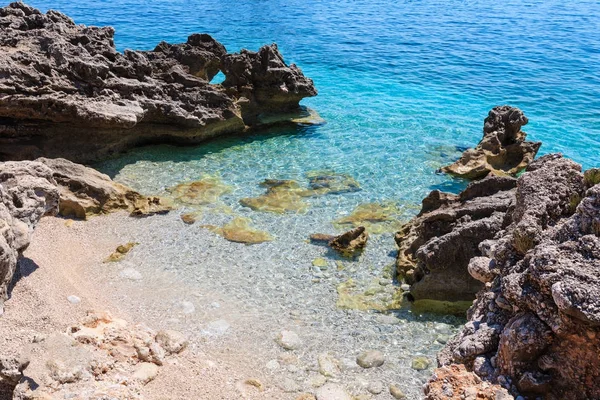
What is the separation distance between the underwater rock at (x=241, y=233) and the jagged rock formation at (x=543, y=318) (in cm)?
636

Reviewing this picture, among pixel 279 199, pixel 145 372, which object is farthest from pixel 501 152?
pixel 145 372

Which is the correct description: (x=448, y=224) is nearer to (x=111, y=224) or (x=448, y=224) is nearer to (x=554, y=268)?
(x=554, y=268)

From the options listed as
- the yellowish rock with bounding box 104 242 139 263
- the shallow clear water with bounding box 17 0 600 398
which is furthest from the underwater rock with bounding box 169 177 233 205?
the yellowish rock with bounding box 104 242 139 263

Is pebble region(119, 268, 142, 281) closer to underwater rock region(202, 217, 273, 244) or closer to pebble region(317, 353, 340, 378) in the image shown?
underwater rock region(202, 217, 273, 244)

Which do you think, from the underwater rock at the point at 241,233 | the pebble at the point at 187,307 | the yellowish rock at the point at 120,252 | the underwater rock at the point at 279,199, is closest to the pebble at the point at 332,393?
the pebble at the point at 187,307

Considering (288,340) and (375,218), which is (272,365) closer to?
(288,340)

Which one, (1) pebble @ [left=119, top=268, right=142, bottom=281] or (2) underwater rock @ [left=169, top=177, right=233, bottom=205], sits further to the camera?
(2) underwater rock @ [left=169, top=177, right=233, bottom=205]

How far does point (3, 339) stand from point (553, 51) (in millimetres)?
28811

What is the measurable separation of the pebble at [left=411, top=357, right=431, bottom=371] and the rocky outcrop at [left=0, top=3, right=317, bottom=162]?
9.11 m

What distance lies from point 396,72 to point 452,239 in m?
17.8

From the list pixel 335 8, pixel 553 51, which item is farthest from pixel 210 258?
pixel 335 8

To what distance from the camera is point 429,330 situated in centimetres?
898

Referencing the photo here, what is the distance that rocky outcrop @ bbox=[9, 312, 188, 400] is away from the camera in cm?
622

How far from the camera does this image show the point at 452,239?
9492mm
